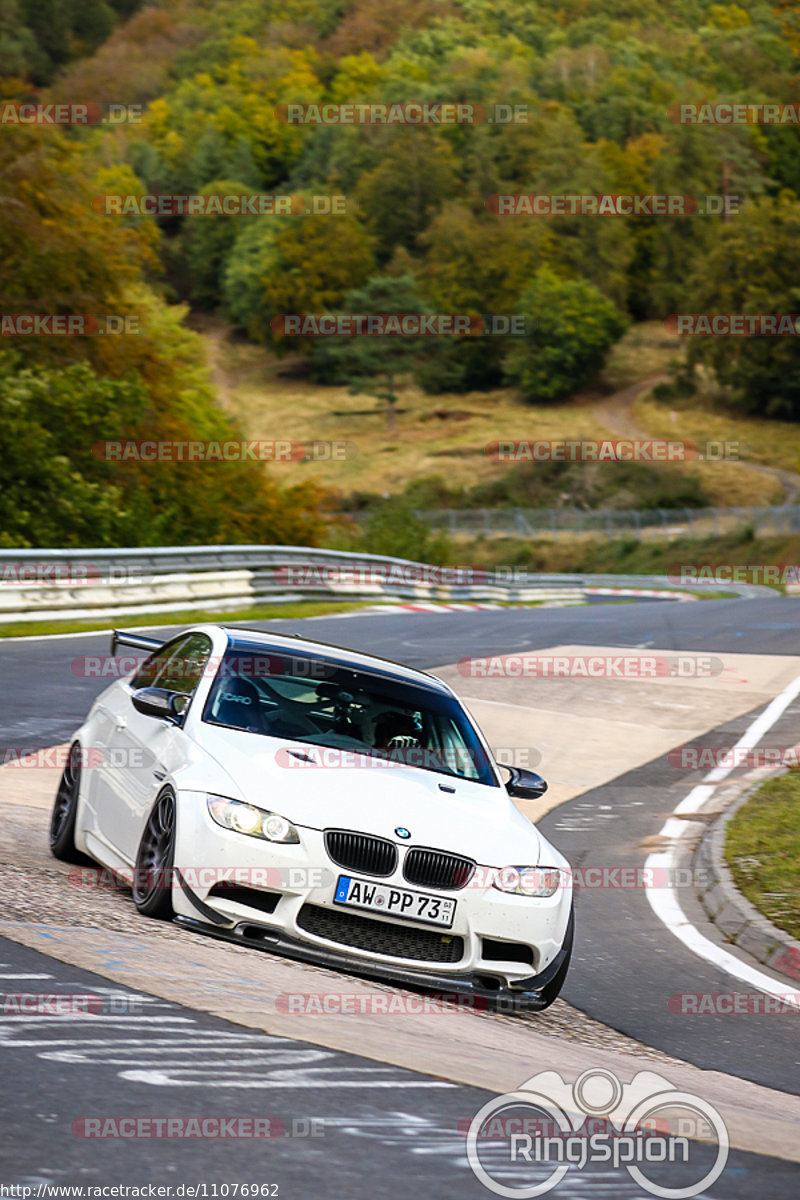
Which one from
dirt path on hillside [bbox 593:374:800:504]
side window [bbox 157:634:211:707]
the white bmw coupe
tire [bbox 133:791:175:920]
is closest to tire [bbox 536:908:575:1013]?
the white bmw coupe

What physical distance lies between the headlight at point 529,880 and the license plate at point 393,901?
30cm

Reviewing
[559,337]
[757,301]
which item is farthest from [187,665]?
[559,337]

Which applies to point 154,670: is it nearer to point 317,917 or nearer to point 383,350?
point 317,917

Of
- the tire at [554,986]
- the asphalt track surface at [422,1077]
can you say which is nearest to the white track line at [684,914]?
the asphalt track surface at [422,1077]

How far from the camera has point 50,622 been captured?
22.3 meters

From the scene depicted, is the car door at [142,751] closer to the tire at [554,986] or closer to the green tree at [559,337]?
the tire at [554,986]

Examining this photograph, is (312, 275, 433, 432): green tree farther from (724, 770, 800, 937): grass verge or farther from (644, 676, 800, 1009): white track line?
(724, 770, 800, 937): grass verge

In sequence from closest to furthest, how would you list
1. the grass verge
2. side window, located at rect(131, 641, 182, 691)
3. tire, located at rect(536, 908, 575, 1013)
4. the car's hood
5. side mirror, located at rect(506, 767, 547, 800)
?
1. the car's hood
2. tire, located at rect(536, 908, 575, 1013)
3. side mirror, located at rect(506, 767, 547, 800)
4. side window, located at rect(131, 641, 182, 691)
5. the grass verge

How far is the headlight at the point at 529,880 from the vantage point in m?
6.95

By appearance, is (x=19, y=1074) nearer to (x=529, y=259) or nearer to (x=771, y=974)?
(x=771, y=974)

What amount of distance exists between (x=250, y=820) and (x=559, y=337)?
393 feet

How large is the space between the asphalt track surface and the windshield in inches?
55.2

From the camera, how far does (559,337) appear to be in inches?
4872

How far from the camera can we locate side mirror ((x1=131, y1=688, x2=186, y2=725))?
7.68 meters
